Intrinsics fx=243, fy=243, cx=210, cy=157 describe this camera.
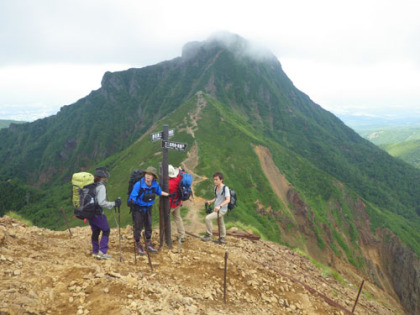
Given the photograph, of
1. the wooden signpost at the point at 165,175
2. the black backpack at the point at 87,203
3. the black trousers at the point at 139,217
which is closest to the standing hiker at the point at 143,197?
the black trousers at the point at 139,217

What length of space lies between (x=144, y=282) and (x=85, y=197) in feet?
9.67

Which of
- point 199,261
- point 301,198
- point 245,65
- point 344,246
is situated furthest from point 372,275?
point 245,65

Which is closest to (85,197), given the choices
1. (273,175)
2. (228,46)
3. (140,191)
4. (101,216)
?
(101,216)

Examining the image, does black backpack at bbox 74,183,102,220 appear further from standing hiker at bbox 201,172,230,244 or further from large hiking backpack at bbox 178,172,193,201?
standing hiker at bbox 201,172,230,244

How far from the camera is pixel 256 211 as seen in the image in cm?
3619

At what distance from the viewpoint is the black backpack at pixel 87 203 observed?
7043 mm

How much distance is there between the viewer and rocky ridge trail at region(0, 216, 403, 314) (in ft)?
16.4

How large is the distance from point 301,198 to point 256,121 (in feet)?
228

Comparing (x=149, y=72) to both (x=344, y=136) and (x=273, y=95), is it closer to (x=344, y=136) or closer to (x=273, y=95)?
(x=273, y=95)

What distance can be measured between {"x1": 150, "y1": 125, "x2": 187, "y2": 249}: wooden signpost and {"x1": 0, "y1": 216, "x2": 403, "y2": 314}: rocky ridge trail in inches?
24.4

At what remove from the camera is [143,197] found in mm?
7738

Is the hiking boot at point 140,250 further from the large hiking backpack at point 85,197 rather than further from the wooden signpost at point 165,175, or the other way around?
the large hiking backpack at point 85,197

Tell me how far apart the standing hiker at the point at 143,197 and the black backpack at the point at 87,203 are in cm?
104

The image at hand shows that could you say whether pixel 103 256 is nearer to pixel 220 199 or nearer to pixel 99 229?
pixel 99 229
